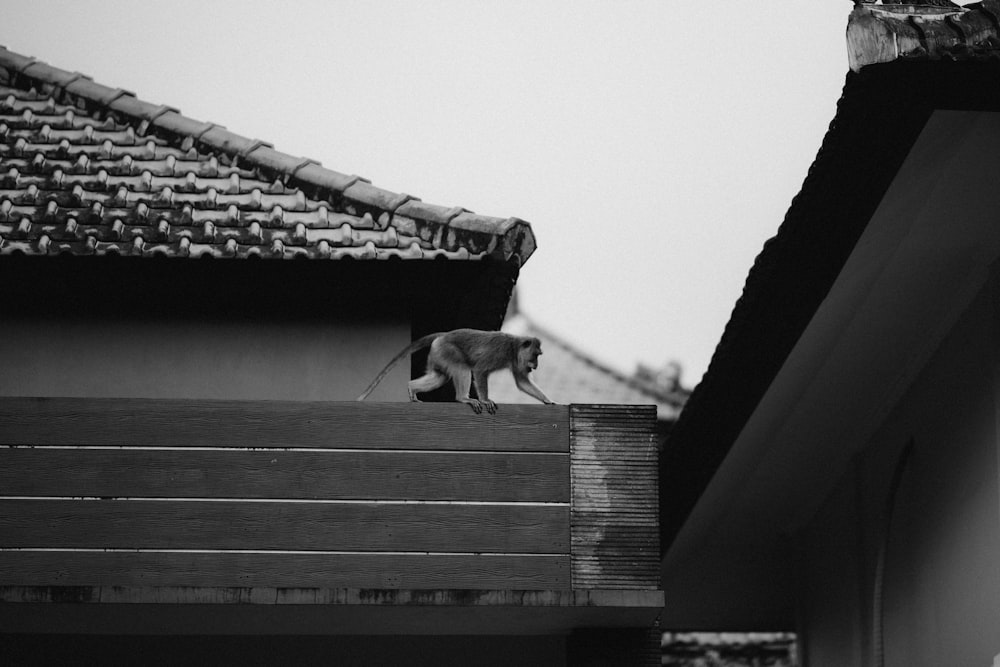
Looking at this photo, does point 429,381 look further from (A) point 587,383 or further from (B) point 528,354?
(A) point 587,383

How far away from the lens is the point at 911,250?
9695 millimetres

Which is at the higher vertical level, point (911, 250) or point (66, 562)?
point (911, 250)

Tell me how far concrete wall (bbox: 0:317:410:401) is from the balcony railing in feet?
6.71

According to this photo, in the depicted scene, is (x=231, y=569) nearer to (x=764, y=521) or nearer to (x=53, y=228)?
(x=53, y=228)

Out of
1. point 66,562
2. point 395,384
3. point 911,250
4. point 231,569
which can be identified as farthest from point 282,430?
point 911,250

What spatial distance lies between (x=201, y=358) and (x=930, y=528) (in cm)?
557

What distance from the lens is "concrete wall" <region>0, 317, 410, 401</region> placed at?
1177 centimetres

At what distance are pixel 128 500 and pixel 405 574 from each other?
5.82 feet

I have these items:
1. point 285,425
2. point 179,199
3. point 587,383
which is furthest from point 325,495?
point 587,383

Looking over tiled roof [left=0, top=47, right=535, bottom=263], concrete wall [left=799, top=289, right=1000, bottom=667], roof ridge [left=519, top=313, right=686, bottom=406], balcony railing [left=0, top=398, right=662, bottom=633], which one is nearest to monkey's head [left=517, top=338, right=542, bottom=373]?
tiled roof [left=0, top=47, right=535, bottom=263]

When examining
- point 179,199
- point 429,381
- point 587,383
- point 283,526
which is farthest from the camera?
point 587,383

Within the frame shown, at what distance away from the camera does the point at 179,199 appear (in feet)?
39.3

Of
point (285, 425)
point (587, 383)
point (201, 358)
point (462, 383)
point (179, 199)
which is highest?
point (587, 383)

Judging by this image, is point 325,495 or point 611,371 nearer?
point 325,495
